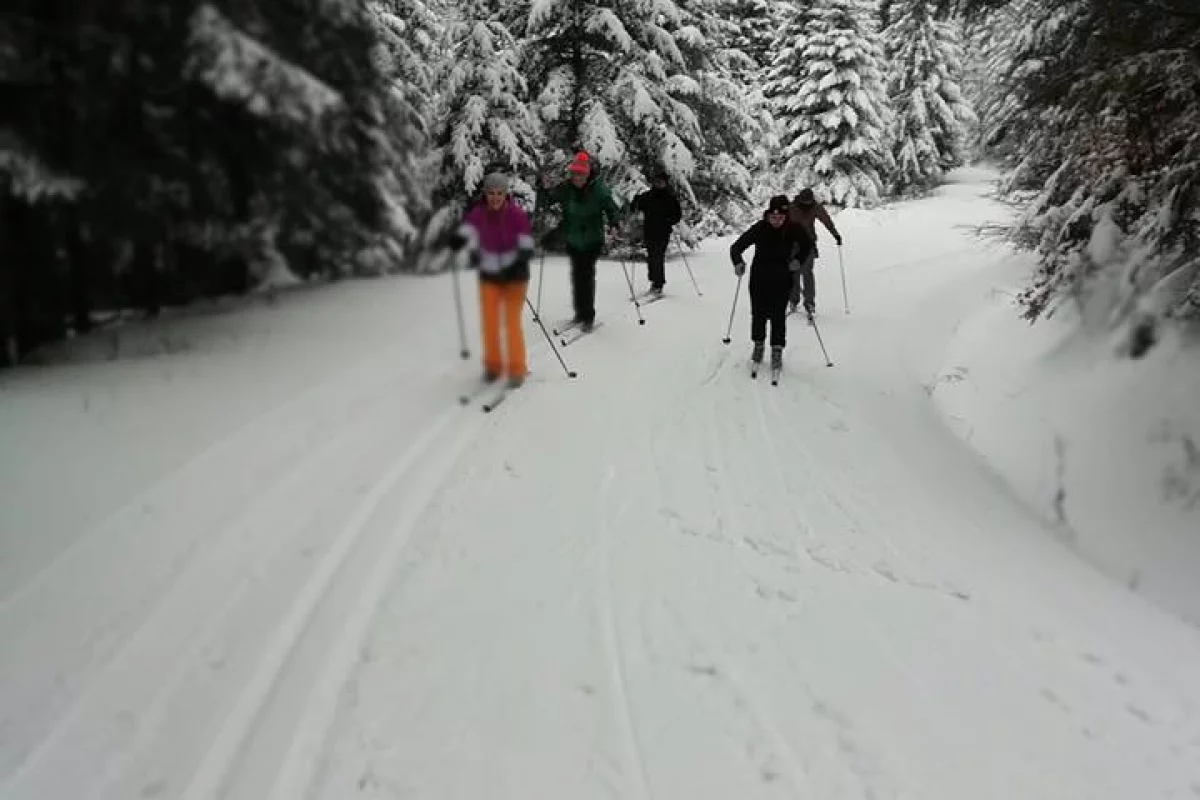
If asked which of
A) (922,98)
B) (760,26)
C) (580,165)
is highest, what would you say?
(760,26)

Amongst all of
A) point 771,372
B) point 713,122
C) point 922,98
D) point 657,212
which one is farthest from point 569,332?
point 922,98

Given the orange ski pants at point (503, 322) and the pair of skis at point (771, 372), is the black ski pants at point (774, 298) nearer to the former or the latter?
the pair of skis at point (771, 372)

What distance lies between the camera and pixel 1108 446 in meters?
7.29

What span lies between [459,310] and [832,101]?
27974 mm

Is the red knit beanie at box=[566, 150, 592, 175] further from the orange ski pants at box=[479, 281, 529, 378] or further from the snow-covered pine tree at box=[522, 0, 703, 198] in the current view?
the snow-covered pine tree at box=[522, 0, 703, 198]

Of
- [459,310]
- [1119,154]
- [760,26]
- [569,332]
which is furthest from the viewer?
[760,26]

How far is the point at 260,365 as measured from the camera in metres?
7.31

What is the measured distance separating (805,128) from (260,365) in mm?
29388

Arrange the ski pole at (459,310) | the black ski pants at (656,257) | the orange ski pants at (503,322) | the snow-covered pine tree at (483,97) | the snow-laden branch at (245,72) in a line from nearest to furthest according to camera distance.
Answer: the snow-laden branch at (245,72), the ski pole at (459,310), the orange ski pants at (503,322), the black ski pants at (656,257), the snow-covered pine tree at (483,97)

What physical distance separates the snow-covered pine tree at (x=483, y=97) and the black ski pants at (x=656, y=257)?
3.35 meters

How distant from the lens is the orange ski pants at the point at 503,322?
7.45m

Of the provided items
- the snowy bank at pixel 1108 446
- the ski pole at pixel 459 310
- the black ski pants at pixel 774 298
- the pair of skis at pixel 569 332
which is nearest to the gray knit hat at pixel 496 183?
the ski pole at pixel 459 310

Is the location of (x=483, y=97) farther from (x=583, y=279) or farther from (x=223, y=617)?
(x=223, y=617)

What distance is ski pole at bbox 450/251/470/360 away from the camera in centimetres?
661
